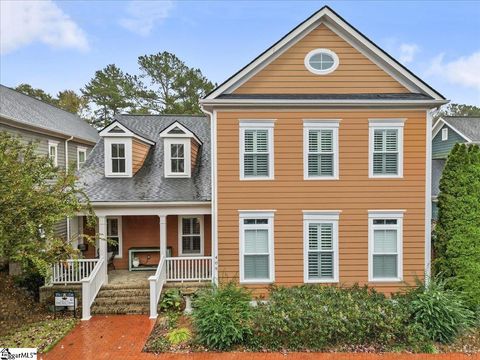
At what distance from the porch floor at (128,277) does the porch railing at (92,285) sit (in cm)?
52

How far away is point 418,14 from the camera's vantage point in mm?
19188

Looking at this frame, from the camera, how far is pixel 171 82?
35.1 metres

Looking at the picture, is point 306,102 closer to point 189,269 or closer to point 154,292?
point 189,269

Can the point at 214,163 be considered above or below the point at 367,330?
above

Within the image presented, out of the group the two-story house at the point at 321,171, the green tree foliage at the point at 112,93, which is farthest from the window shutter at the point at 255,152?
the green tree foliage at the point at 112,93

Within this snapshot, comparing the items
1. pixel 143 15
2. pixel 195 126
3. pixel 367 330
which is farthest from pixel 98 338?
pixel 143 15

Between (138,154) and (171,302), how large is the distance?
6122mm

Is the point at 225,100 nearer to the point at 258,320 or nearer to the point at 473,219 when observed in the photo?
the point at 258,320

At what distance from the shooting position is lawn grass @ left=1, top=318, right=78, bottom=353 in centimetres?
794

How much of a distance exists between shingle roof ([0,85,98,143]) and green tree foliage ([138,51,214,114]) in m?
13.0

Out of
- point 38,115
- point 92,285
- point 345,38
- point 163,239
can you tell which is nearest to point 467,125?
point 345,38

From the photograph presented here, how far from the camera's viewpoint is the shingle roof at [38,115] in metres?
15.4

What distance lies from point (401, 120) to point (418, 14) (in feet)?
43.0

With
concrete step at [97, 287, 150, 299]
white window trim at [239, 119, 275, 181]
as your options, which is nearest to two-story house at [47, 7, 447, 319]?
white window trim at [239, 119, 275, 181]
